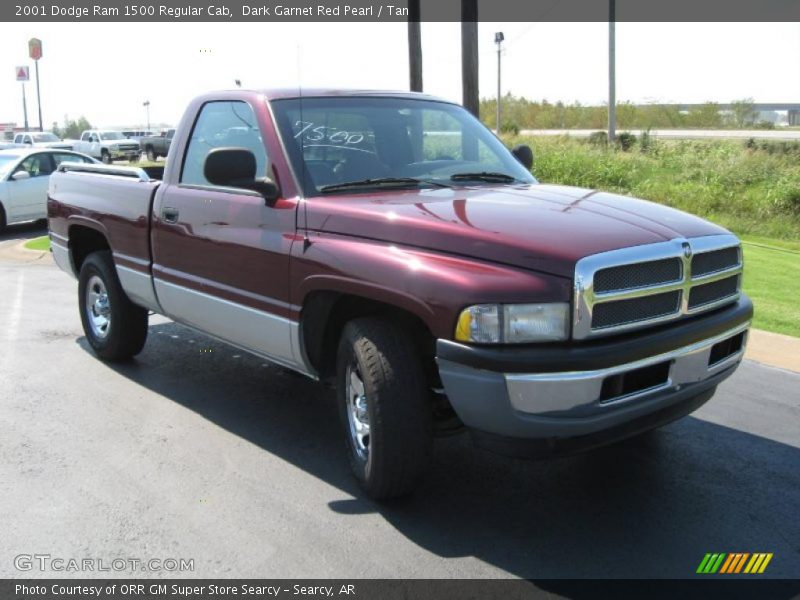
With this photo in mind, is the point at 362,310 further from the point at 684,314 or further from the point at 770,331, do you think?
the point at 770,331

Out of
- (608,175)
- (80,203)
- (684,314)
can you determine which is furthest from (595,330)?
(608,175)

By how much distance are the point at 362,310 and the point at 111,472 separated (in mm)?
1638

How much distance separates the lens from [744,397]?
5.69 metres

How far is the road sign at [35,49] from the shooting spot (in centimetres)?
4734

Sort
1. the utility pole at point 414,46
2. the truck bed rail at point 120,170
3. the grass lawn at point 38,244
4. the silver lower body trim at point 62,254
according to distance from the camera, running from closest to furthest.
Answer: the truck bed rail at point 120,170 → the silver lower body trim at point 62,254 → the grass lawn at point 38,244 → the utility pole at point 414,46

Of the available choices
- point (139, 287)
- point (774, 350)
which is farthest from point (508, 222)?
point (774, 350)

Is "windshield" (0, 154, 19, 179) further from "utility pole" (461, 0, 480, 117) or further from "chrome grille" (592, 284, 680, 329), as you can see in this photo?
"chrome grille" (592, 284, 680, 329)

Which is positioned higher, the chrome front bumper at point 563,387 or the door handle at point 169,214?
the door handle at point 169,214

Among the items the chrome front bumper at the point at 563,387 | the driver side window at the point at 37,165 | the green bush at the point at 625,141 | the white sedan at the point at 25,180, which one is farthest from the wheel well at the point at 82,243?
the green bush at the point at 625,141

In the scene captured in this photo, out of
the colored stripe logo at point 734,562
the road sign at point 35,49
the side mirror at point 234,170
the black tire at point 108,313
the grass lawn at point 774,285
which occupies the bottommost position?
the colored stripe logo at point 734,562

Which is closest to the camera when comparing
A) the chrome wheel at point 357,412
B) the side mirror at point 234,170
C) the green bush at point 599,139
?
the chrome wheel at point 357,412

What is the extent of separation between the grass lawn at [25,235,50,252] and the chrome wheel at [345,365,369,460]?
414 inches

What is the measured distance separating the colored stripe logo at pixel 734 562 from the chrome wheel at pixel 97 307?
4.79 meters

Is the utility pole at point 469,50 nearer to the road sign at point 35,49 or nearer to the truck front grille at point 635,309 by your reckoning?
the truck front grille at point 635,309
